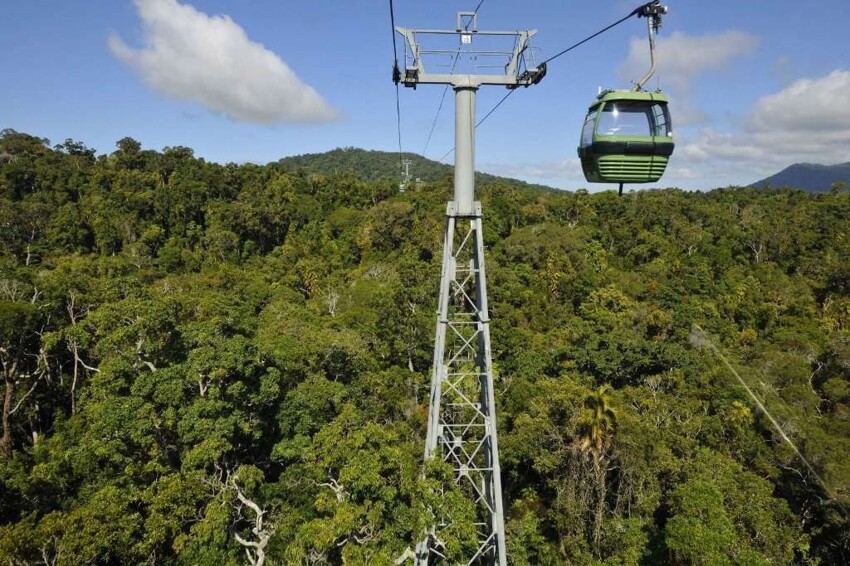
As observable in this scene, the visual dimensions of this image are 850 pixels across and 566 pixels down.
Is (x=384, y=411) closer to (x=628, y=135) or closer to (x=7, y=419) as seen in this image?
(x=7, y=419)

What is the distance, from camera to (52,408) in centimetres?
2047

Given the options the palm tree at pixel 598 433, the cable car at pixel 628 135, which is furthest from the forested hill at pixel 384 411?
the cable car at pixel 628 135

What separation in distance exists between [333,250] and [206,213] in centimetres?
1430

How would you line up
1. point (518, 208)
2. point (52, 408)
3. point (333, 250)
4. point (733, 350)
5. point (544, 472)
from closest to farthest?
point (544, 472), point (52, 408), point (733, 350), point (333, 250), point (518, 208)

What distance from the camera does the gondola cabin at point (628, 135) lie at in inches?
325

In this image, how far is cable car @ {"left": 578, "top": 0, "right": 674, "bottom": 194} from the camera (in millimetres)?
8242

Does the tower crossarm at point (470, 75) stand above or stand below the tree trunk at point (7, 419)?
Result: above

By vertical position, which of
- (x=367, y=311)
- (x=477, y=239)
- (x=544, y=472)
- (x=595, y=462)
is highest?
(x=477, y=239)

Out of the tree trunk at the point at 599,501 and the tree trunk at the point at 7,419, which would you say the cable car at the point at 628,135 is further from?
the tree trunk at the point at 7,419

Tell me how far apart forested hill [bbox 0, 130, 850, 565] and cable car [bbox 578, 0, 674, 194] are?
246 inches

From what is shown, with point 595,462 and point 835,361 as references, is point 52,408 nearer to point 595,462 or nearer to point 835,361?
point 595,462

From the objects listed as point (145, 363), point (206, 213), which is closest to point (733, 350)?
point (145, 363)

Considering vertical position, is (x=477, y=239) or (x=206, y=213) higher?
(x=206, y=213)

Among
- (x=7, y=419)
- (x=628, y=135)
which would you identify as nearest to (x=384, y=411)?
(x=7, y=419)
